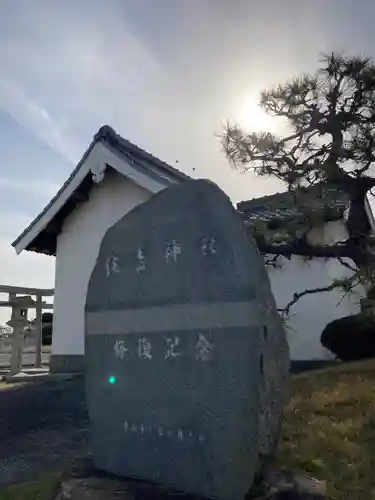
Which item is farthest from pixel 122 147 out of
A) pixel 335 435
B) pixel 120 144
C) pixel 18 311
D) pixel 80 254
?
pixel 335 435

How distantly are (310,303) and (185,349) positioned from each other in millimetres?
9523

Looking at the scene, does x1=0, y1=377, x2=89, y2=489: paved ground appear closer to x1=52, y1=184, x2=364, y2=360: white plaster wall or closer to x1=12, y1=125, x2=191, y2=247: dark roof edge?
x1=52, y1=184, x2=364, y2=360: white plaster wall

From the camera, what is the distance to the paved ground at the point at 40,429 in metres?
4.80

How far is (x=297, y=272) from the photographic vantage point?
1246 cm

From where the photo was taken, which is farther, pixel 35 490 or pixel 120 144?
pixel 120 144

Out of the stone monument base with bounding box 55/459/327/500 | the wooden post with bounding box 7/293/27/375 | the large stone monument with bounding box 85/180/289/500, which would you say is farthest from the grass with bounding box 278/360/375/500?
the wooden post with bounding box 7/293/27/375

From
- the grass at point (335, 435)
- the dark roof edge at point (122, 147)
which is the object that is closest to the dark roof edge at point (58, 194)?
the dark roof edge at point (122, 147)

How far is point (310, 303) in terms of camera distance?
1241 centimetres

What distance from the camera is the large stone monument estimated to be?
10.1 ft

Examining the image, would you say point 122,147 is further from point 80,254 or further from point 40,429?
point 40,429

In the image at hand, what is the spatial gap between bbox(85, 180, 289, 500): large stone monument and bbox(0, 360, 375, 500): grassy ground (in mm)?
798

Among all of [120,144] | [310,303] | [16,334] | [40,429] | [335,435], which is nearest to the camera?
[335,435]

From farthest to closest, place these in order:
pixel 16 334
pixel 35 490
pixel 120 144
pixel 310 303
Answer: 1. pixel 16 334
2. pixel 310 303
3. pixel 120 144
4. pixel 35 490

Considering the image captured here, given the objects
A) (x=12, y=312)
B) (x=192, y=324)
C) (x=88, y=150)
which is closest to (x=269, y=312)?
(x=192, y=324)
